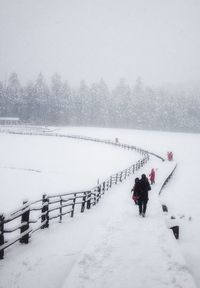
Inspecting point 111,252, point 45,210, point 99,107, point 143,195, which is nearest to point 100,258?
point 111,252

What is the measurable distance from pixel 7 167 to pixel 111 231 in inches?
1085

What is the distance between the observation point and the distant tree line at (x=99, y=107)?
107 m

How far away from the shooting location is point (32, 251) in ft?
29.7

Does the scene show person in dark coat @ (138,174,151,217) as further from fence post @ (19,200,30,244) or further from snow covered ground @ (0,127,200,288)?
fence post @ (19,200,30,244)

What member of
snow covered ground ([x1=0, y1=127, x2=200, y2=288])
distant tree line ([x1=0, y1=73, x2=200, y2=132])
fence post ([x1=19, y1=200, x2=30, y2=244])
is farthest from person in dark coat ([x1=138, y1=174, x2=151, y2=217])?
distant tree line ([x1=0, y1=73, x2=200, y2=132])

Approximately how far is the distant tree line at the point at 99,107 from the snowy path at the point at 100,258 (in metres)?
97.1

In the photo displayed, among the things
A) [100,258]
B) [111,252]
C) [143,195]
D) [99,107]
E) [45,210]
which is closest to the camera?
[100,258]

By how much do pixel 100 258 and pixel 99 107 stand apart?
102948mm

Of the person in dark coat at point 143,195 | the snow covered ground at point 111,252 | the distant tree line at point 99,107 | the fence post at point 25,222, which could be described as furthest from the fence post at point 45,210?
the distant tree line at point 99,107

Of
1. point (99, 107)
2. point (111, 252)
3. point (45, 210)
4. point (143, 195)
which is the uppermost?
point (99, 107)

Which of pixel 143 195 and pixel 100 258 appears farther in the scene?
pixel 143 195

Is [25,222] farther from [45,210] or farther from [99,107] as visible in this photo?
[99,107]

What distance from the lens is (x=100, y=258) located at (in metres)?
8.75

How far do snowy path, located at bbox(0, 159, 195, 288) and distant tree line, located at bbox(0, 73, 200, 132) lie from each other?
97072mm
